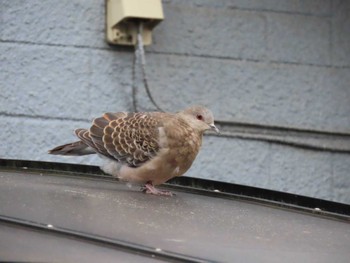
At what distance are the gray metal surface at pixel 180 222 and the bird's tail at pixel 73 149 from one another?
1036 millimetres

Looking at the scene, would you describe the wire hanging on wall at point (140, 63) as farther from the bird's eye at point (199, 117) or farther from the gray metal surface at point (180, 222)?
the gray metal surface at point (180, 222)

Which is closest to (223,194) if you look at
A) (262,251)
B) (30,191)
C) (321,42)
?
(30,191)

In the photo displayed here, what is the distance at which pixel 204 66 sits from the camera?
5.31 meters

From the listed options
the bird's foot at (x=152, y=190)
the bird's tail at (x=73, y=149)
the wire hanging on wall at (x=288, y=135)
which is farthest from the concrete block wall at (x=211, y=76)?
the bird's foot at (x=152, y=190)

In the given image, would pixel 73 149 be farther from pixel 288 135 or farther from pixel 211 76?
pixel 288 135

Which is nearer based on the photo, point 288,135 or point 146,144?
point 146,144

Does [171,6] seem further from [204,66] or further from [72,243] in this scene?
[72,243]

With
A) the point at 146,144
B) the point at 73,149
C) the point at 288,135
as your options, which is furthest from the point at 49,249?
the point at 288,135

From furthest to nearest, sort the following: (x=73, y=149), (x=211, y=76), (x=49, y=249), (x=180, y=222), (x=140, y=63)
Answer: (x=211, y=76)
(x=140, y=63)
(x=73, y=149)
(x=180, y=222)
(x=49, y=249)

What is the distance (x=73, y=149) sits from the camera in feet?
13.6

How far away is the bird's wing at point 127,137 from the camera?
3.96 metres

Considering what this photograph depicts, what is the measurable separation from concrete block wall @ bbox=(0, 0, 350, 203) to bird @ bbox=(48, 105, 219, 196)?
981 mm

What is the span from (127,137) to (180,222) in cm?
161

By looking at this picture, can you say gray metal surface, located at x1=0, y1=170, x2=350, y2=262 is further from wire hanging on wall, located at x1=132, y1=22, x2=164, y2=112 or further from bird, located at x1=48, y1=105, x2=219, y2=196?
wire hanging on wall, located at x1=132, y1=22, x2=164, y2=112
